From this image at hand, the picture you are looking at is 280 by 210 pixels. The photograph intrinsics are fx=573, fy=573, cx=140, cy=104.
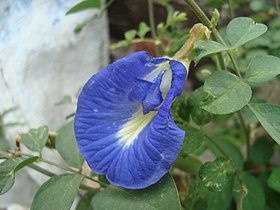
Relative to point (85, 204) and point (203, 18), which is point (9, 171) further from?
point (203, 18)

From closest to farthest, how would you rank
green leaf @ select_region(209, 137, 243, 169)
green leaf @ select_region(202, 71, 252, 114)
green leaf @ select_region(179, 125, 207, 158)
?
1. green leaf @ select_region(202, 71, 252, 114)
2. green leaf @ select_region(179, 125, 207, 158)
3. green leaf @ select_region(209, 137, 243, 169)

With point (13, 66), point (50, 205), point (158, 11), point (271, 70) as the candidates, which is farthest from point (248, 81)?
point (158, 11)

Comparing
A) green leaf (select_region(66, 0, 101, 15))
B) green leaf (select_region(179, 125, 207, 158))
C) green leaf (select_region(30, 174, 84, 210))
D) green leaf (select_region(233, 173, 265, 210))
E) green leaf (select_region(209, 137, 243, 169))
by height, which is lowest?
green leaf (select_region(209, 137, 243, 169))

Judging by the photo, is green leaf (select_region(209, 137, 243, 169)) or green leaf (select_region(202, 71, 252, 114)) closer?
green leaf (select_region(202, 71, 252, 114))

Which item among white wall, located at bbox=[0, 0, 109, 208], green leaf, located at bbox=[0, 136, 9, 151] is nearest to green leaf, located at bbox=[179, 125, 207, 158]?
green leaf, located at bbox=[0, 136, 9, 151]

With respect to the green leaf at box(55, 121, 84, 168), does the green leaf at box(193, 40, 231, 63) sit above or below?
above

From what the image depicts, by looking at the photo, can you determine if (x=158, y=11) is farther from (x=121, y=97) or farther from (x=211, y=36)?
(x=121, y=97)

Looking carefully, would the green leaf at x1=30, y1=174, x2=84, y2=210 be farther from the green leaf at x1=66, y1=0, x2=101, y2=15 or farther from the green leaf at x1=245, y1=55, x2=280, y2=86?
the green leaf at x1=66, y1=0, x2=101, y2=15
